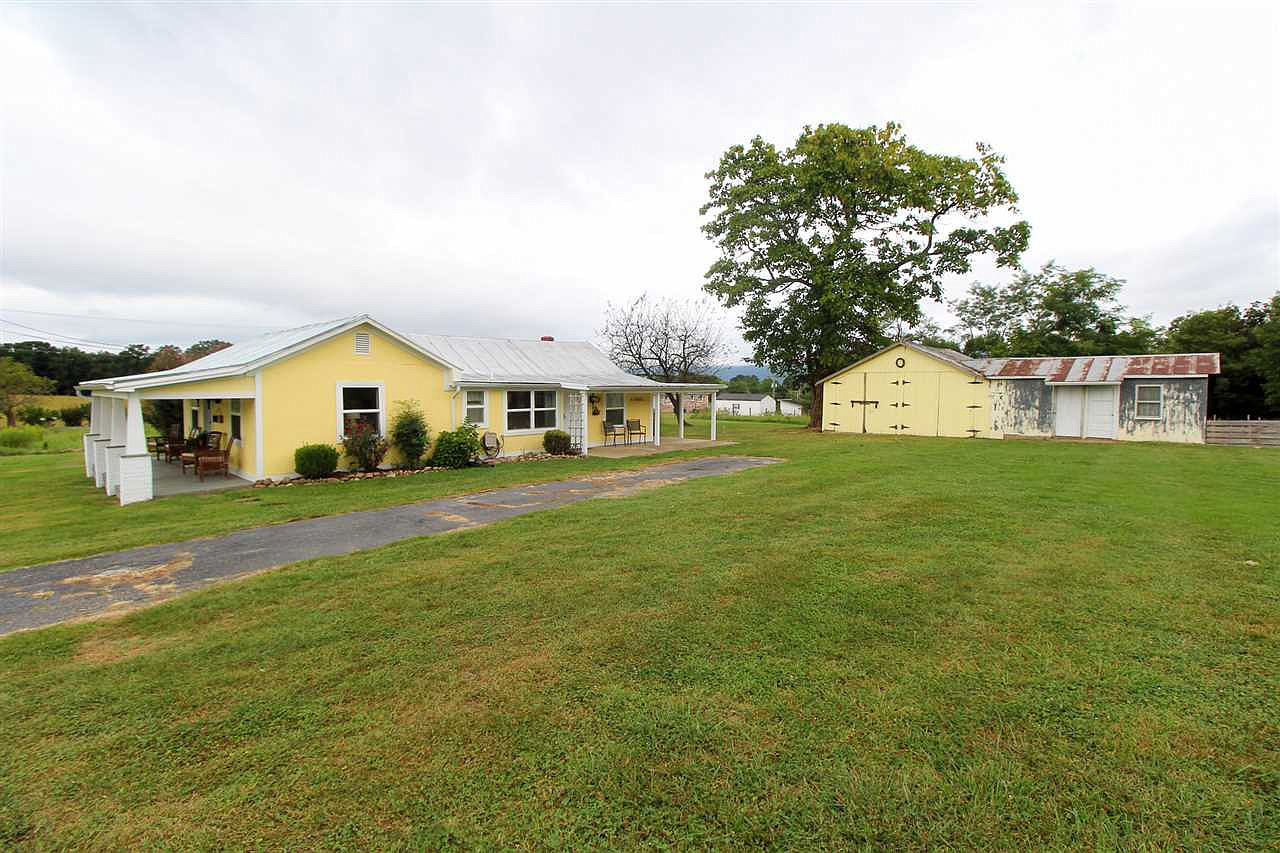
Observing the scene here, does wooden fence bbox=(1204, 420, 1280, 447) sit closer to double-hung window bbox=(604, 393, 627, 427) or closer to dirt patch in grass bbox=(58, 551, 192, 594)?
double-hung window bbox=(604, 393, 627, 427)

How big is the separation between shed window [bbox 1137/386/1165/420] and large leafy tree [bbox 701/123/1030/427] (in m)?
8.10

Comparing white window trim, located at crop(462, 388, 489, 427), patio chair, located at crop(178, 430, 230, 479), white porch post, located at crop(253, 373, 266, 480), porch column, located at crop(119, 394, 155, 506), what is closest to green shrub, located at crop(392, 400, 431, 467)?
white window trim, located at crop(462, 388, 489, 427)

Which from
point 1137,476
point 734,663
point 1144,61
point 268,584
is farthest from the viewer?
point 1144,61

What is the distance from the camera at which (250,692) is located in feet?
10.8

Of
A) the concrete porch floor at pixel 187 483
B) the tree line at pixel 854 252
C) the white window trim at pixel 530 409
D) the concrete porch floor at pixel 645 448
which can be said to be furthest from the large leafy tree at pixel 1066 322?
the concrete porch floor at pixel 187 483

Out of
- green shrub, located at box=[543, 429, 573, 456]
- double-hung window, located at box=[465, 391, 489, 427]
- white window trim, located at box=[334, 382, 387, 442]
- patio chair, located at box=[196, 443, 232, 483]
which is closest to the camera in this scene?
patio chair, located at box=[196, 443, 232, 483]

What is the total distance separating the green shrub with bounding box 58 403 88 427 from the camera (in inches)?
1441

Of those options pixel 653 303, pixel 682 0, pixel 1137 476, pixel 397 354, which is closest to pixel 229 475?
pixel 397 354

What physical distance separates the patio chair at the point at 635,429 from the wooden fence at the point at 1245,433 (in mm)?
20110

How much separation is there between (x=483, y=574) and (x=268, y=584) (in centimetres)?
192

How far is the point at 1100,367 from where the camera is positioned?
2203 cm

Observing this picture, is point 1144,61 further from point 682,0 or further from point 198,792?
point 198,792

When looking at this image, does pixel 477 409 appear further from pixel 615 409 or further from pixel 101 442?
pixel 101 442

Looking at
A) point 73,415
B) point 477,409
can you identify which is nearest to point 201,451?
point 477,409
